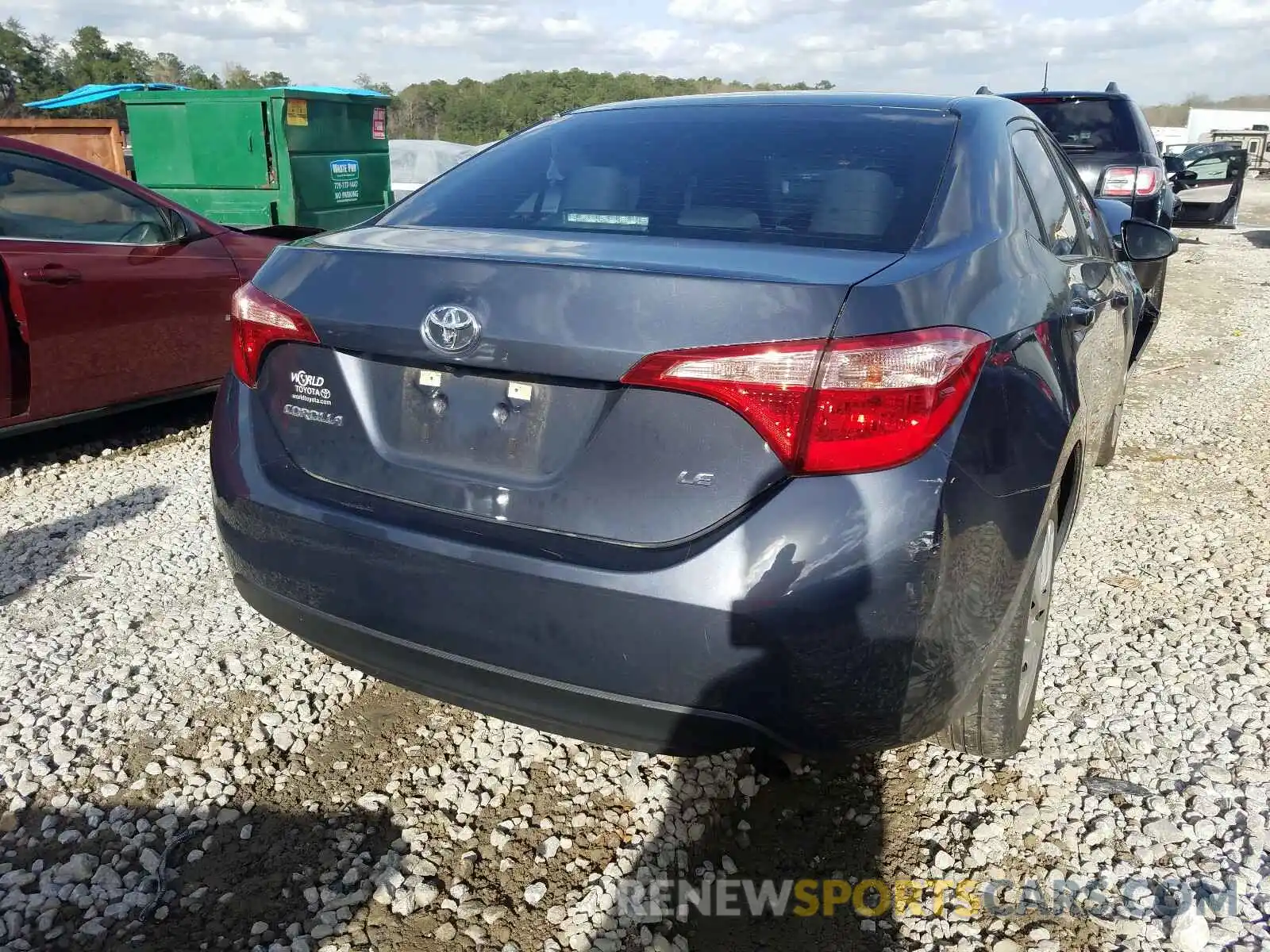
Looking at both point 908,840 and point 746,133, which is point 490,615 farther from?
point 746,133

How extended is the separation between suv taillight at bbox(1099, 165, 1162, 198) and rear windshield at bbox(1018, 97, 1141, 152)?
0.40 metres

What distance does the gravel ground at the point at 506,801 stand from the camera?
2.00 metres

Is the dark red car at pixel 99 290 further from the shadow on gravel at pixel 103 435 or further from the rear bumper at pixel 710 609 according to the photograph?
the rear bumper at pixel 710 609

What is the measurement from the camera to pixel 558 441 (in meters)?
1.78

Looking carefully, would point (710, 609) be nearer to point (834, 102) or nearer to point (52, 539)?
point (834, 102)

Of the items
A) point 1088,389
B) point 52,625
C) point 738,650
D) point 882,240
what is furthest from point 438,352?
point 52,625

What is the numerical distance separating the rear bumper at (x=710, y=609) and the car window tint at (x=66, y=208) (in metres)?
3.09

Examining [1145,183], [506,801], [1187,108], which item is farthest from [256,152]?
[1187,108]

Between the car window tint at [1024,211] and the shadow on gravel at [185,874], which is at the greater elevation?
the car window tint at [1024,211]

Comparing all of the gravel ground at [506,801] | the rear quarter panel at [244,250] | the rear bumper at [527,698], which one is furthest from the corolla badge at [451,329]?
the rear quarter panel at [244,250]

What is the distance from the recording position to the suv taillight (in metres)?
7.20

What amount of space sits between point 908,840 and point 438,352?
4.84 feet

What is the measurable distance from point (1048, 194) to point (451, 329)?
189 cm

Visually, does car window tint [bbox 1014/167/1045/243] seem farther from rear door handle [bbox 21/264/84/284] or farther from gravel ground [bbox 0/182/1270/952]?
rear door handle [bbox 21/264/84/284]
